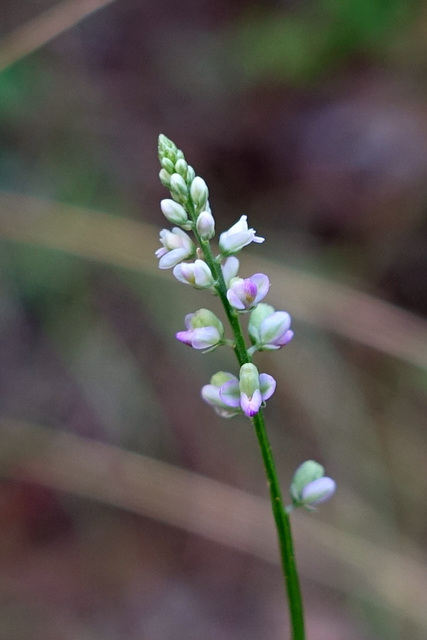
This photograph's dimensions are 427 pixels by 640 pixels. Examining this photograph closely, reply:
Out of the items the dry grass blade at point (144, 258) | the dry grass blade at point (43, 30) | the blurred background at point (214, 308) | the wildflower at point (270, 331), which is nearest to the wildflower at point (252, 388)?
the wildflower at point (270, 331)

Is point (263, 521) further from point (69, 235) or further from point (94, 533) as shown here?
point (69, 235)

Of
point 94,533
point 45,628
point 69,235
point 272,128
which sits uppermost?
point 272,128

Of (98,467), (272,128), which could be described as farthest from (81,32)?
(98,467)

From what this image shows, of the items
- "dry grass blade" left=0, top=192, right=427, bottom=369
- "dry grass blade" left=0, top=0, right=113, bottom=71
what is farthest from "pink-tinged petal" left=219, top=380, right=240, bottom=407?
"dry grass blade" left=0, top=0, right=113, bottom=71

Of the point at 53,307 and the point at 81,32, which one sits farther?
the point at 81,32

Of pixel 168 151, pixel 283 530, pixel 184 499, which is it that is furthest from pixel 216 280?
pixel 184 499

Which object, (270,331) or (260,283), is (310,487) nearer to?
(270,331)

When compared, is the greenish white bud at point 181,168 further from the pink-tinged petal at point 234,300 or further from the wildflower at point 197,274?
the pink-tinged petal at point 234,300

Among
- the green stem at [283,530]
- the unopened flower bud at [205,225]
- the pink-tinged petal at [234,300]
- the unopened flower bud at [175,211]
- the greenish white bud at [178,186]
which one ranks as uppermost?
the greenish white bud at [178,186]

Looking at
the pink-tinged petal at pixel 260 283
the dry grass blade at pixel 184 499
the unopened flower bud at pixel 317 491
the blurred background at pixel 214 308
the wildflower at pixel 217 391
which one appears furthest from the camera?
the blurred background at pixel 214 308
